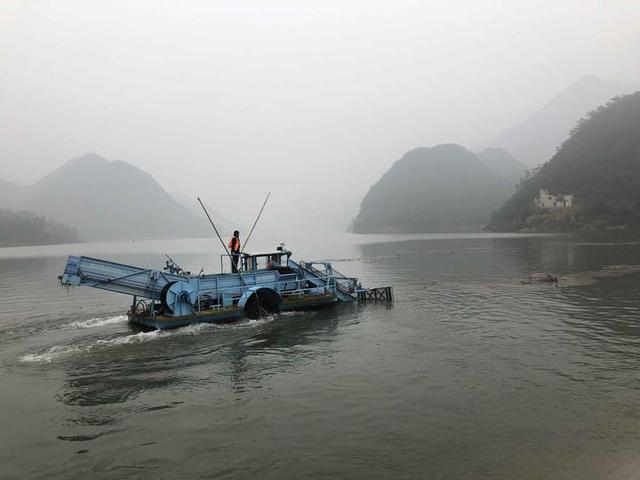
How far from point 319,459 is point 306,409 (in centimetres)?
226

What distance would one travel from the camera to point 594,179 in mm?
139500

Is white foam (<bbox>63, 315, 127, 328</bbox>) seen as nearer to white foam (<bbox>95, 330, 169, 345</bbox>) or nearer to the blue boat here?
the blue boat

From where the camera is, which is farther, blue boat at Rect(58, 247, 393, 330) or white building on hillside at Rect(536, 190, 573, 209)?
white building on hillside at Rect(536, 190, 573, 209)

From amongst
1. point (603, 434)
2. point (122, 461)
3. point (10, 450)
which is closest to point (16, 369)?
point (10, 450)

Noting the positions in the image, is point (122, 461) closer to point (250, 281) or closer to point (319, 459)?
point (319, 459)

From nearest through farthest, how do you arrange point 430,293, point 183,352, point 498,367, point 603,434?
point 603,434 → point 498,367 → point 183,352 → point 430,293

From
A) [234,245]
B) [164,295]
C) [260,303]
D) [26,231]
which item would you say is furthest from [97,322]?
[26,231]

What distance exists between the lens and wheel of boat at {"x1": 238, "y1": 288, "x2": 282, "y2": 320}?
2000cm

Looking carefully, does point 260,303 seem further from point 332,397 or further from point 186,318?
point 332,397

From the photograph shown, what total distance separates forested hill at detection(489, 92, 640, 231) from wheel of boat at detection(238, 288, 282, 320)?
432 feet

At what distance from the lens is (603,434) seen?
27.5ft

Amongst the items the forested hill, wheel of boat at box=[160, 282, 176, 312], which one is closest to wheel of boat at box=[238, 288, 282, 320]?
wheel of boat at box=[160, 282, 176, 312]

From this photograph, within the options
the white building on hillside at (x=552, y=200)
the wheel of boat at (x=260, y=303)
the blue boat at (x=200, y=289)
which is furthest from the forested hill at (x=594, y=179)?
the wheel of boat at (x=260, y=303)

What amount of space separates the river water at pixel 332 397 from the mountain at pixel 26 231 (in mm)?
185168
